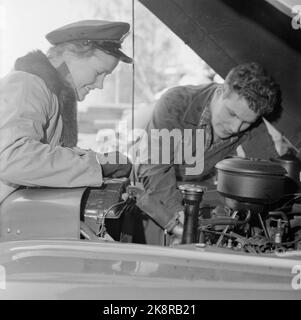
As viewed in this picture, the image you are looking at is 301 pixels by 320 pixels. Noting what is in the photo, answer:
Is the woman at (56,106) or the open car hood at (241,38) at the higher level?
the open car hood at (241,38)

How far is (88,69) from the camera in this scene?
5.98ft

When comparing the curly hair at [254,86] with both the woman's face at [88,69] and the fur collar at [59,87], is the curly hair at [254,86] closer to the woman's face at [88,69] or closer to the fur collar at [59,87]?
the woman's face at [88,69]

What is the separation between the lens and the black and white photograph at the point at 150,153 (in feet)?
3.58

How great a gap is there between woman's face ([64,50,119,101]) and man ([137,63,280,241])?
407mm

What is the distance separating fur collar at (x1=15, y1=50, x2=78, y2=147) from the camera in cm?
165

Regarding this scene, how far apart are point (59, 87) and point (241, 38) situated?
1038 millimetres

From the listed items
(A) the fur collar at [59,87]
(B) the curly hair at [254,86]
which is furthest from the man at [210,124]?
(A) the fur collar at [59,87]

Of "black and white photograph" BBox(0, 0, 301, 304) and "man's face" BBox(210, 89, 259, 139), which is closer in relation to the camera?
"black and white photograph" BBox(0, 0, 301, 304)

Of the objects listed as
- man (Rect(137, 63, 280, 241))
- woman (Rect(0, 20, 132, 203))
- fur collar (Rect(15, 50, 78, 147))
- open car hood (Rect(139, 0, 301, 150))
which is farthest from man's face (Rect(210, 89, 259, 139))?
fur collar (Rect(15, 50, 78, 147))

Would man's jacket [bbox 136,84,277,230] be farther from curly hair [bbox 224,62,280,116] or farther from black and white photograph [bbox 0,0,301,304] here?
curly hair [bbox 224,62,280,116]

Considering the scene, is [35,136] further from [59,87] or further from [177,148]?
[177,148]

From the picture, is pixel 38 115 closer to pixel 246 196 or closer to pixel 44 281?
pixel 44 281

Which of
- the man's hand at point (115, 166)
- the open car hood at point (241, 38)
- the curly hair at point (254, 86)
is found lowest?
the man's hand at point (115, 166)

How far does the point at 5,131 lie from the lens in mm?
1445
